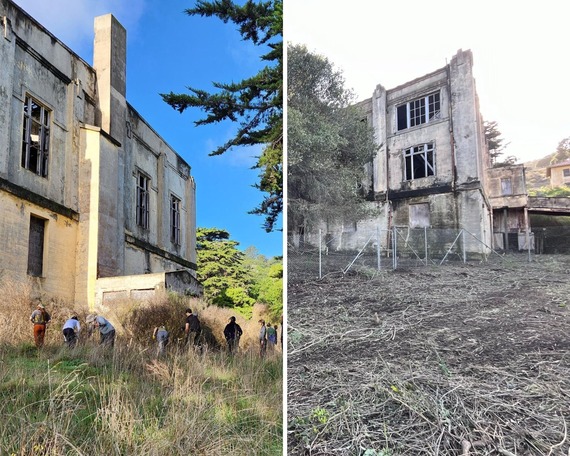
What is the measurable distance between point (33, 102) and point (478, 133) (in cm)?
484

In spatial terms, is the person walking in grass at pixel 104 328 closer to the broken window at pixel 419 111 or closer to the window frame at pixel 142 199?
the window frame at pixel 142 199

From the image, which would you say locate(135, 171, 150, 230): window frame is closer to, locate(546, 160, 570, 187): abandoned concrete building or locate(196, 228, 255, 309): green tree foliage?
locate(196, 228, 255, 309): green tree foliage

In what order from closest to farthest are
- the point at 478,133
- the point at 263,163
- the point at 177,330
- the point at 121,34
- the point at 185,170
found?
the point at 478,133 < the point at 177,330 < the point at 121,34 < the point at 185,170 < the point at 263,163

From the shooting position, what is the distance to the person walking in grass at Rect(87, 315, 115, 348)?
6012mm

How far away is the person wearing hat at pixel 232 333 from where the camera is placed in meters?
6.94

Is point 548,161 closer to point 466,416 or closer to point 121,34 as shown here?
point 466,416

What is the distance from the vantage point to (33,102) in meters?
6.23

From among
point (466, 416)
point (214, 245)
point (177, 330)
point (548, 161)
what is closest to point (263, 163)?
point (214, 245)

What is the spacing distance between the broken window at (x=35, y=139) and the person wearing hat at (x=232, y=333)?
9.39 feet

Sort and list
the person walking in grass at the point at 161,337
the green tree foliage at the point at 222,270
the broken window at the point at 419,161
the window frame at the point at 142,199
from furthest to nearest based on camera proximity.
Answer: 1. the window frame at the point at 142,199
2. the green tree foliage at the point at 222,270
3. the person walking in grass at the point at 161,337
4. the broken window at the point at 419,161

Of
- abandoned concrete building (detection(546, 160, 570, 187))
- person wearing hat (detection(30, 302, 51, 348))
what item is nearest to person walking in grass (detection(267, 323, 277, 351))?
person wearing hat (detection(30, 302, 51, 348))

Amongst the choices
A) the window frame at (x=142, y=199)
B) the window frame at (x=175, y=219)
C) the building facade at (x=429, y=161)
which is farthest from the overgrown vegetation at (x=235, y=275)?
the building facade at (x=429, y=161)


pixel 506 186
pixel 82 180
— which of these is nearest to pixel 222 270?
pixel 82 180

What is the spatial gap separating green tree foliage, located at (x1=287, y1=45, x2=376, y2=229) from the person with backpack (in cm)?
194
